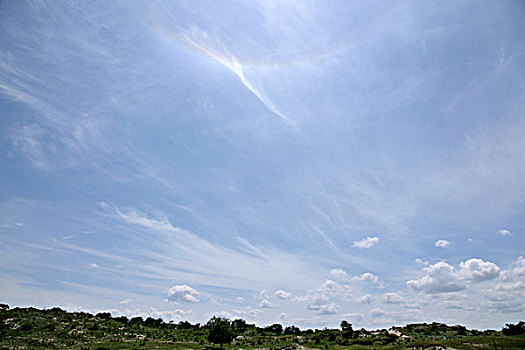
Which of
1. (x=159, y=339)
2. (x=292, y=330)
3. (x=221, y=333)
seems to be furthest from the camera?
(x=292, y=330)

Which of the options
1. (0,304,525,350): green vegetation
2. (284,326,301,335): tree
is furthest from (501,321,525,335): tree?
(284,326,301,335): tree

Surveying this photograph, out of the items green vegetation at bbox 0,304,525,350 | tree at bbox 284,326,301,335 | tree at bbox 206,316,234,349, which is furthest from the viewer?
tree at bbox 284,326,301,335

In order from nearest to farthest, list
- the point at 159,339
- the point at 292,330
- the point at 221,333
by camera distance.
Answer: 1. the point at 221,333
2. the point at 159,339
3. the point at 292,330

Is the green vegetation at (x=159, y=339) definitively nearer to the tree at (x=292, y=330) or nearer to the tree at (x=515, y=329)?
the tree at (x=515, y=329)

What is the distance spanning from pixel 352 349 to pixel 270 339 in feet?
92.3

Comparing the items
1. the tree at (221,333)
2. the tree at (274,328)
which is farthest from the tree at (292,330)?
the tree at (221,333)

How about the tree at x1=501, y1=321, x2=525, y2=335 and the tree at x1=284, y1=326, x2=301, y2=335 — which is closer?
the tree at x1=501, y1=321, x2=525, y2=335

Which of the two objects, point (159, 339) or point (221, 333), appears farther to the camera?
point (159, 339)

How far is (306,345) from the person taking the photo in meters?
76.4

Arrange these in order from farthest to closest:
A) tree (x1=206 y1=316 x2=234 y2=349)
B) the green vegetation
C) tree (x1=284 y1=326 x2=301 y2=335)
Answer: tree (x1=284 y1=326 x2=301 y2=335), tree (x1=206 y1=316 x2=234 y2=349), the green vegetation

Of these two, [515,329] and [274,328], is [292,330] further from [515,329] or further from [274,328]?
[515,329]

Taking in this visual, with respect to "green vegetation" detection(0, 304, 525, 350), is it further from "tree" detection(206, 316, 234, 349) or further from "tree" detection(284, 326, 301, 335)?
"tree" detection(284, 326, 301, 335)

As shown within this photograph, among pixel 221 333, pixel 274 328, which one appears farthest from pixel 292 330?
pixel 221 333

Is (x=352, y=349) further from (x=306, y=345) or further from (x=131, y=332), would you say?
(x=131, y=332)
